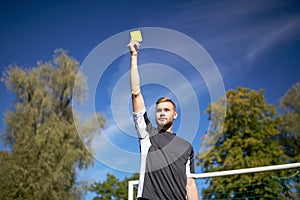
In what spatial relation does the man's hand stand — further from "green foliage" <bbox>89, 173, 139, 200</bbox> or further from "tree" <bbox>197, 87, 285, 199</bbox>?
"green foliage" <bbox>89, 173, 139, 200</bbox>

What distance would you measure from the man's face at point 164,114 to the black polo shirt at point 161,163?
0.08 meters

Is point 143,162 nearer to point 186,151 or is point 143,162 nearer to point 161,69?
point 186,151

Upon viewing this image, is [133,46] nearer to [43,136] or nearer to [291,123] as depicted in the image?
[43,136]

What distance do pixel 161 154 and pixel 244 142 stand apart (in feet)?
75.3

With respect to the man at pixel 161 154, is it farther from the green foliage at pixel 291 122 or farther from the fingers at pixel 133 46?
the green foliage at pixel 291 122

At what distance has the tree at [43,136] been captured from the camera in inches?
754

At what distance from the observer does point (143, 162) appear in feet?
10.3

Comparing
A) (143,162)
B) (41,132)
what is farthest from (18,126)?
(143,162)

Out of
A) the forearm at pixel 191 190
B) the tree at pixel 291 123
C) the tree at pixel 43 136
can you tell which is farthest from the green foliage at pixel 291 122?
the forearm at pixel 191 190

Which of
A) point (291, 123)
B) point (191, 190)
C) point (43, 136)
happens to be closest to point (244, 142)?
point (291, 123)

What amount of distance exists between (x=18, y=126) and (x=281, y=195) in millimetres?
13894

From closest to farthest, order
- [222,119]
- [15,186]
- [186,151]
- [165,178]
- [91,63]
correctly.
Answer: [165,178] → [186,151] → [91,63] → [222,119] → [15,186]

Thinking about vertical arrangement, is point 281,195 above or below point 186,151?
above

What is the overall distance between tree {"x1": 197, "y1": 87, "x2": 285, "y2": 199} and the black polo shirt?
63.6 ft
